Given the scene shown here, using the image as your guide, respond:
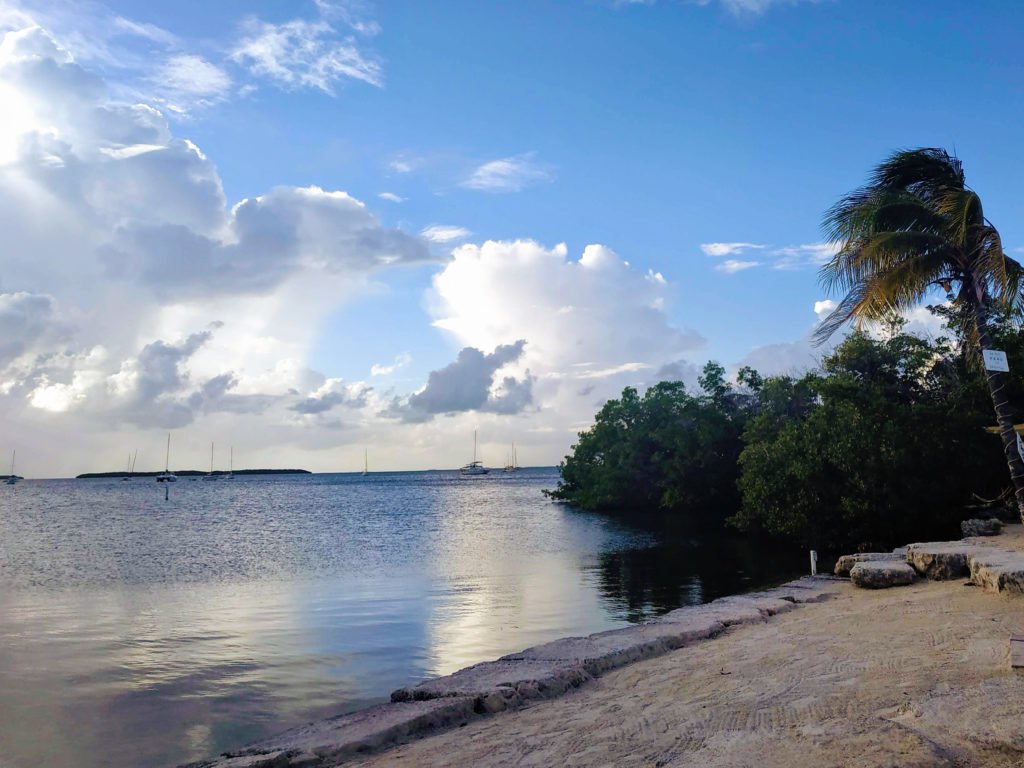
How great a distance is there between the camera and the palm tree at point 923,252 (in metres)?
15.2

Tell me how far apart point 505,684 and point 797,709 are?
3155 millimetres

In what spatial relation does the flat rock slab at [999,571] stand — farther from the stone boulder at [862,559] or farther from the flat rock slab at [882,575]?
the stone boulder at [862,559]

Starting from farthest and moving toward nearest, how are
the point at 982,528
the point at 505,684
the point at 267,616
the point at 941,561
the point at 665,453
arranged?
the point at 665,453 < the point at 982,528 < the point at 267,616 < the point at 941,561 < the point at 505,684

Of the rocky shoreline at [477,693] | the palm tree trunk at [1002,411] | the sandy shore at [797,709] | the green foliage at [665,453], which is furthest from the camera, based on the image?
the green foliage at [665,453]

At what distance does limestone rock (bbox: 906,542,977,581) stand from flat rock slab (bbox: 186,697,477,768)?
935cm

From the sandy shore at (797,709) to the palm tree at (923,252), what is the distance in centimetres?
755

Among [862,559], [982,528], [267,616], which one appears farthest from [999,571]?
[267,616]

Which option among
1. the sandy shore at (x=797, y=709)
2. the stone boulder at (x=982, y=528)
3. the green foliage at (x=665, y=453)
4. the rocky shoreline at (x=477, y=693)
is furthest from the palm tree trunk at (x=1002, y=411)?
the green foliage at (x=665, y=453)

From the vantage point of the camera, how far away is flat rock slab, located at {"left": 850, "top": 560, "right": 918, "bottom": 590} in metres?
13.2

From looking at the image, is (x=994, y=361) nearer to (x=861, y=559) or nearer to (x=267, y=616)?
(x=861, y=559)

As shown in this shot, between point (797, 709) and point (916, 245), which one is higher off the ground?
point (916, 245)

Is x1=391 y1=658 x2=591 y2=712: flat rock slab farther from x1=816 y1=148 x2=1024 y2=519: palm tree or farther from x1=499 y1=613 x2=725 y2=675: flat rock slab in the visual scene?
x1=816 y1=148 x2=1024 y2=519: palm tree

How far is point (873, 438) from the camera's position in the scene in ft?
87.9

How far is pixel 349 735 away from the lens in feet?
22.9
